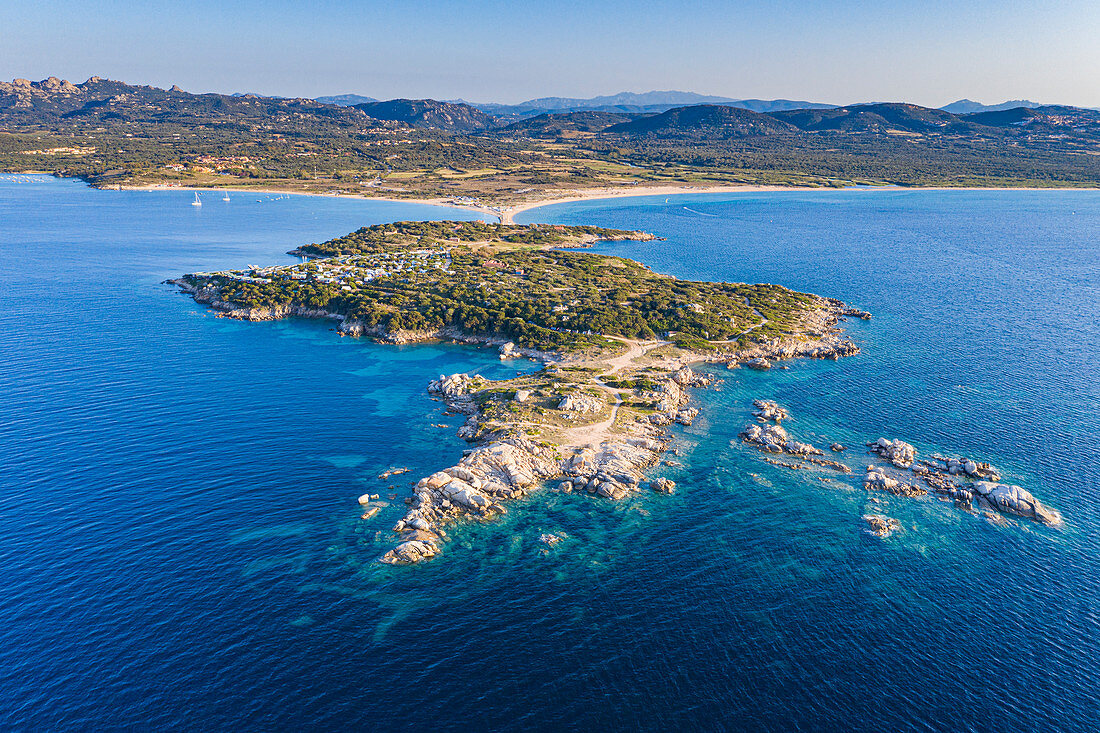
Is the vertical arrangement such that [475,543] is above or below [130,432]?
below

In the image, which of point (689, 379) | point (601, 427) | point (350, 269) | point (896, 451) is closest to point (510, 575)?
point (601, 427)

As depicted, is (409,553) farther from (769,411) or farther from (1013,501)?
(1013,501)

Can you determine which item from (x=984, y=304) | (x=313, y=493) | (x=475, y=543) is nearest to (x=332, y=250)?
(x=313, y=493)

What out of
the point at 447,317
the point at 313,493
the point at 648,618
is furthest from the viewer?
the point at 447,317

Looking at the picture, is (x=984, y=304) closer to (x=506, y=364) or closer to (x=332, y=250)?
(x=506, y=364)

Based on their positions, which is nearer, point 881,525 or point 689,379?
point 881,525

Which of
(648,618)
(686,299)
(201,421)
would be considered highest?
(686,299)
